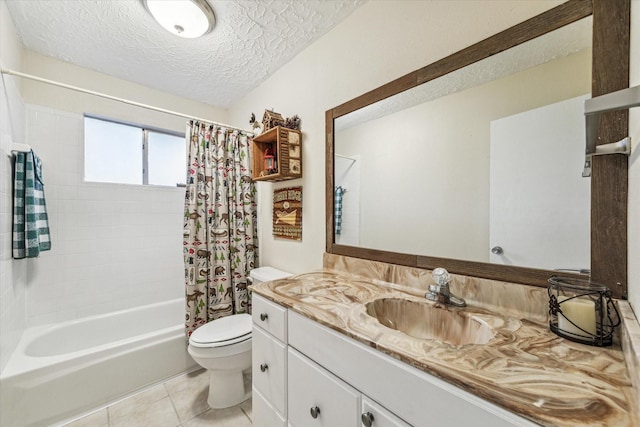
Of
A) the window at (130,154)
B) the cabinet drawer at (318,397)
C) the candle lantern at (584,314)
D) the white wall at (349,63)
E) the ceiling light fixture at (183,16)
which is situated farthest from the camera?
the window at (130,154)

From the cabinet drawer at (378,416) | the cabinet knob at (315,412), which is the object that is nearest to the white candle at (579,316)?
the cabinet drawer at (378,416)

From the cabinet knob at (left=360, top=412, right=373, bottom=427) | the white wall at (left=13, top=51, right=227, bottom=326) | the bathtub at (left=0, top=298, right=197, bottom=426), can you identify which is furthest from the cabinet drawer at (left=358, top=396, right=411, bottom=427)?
the white wall at (left=13, top=51, right=227, bottom=326)

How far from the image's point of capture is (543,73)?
88 cm

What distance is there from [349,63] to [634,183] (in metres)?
1.36

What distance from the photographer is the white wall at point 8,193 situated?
1.37 meters

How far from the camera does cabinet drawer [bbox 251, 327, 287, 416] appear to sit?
1.07 m

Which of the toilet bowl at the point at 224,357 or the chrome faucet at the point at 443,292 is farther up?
the chrome faucet at the point at 443,292

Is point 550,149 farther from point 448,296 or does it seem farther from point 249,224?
point 249,224

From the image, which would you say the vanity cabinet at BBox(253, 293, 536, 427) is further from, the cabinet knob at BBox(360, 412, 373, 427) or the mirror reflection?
the mirror reflection

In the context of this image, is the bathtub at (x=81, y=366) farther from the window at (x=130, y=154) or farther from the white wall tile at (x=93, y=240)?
the window at (x=130, y=154)

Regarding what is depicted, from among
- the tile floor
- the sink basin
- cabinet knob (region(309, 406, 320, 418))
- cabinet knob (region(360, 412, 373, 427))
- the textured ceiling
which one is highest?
the textured ceiling

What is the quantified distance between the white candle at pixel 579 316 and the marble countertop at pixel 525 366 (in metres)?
0.04

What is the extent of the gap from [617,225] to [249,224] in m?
2.10

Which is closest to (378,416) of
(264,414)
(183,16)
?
(264,414)
